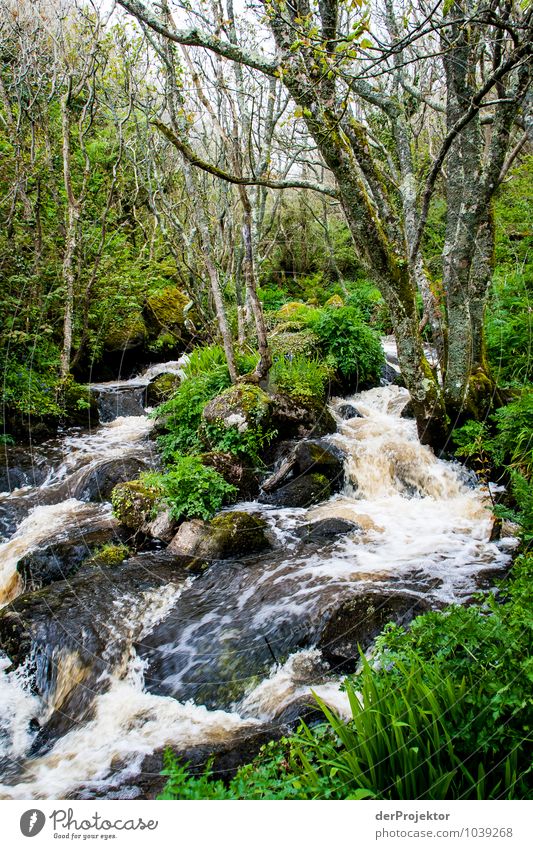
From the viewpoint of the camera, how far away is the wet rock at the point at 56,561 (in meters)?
4.75

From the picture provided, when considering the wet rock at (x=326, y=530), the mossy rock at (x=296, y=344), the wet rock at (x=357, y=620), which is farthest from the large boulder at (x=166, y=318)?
the wet rock at (x=357, y=620)

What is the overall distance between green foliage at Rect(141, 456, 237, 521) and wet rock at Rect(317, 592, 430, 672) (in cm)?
218

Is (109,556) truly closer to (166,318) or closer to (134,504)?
(134,504)

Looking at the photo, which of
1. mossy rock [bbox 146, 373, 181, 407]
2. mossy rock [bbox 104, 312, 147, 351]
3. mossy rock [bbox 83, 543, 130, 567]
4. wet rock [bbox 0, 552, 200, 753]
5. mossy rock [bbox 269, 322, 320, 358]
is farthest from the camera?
mossy rock [bbox 104, 312, 147, 351]

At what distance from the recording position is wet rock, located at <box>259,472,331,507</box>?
6082mm

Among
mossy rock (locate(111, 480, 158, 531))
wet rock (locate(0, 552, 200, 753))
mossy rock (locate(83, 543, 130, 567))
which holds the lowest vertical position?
wet rock (locate(0, 552, 200, 753))

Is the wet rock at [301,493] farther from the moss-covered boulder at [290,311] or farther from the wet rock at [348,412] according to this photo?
the moss-covered boulder at [290,311]

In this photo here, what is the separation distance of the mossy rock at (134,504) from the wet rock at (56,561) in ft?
0.87

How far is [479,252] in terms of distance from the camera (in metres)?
5.41

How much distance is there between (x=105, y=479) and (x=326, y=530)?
329cm

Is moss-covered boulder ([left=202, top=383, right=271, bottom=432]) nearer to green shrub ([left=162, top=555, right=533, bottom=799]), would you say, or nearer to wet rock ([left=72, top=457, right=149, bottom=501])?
wet rock ([left=72, top=457, right=149, bottom=501])

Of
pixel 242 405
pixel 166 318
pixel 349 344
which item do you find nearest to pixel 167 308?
pixel 166 318

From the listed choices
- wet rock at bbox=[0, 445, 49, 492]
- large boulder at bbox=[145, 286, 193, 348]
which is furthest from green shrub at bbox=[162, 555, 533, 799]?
large boulder at bbox=[145, 286, 193, 348]

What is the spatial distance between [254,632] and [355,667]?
898mm
